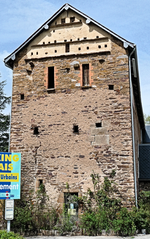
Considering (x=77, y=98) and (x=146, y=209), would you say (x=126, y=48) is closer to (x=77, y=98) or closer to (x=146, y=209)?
(x=77, y=98)

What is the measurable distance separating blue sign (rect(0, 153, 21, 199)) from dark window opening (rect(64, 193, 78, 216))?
7.87ft

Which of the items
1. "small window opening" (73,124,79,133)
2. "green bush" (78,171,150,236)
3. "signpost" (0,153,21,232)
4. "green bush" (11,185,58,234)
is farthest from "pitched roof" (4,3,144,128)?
"green bush" (11,185,58,234)

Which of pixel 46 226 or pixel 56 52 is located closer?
pixel 46 226

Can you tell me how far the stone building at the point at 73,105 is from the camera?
38.9ft

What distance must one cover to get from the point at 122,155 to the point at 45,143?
3.51 m

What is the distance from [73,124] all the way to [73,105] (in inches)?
34.9

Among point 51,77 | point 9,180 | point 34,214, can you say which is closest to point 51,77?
point 51,77

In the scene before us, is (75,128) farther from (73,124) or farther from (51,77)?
(51,77)

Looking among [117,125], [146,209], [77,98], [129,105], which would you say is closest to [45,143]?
[77,98]

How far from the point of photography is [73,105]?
1267 centimetres

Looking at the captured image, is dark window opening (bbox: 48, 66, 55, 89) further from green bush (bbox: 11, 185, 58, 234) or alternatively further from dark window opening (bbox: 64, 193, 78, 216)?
dark window opening (bbox: 64, 193, 78, 216)

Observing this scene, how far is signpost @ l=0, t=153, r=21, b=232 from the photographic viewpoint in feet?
32.7

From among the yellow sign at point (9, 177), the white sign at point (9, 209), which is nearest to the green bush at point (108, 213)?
the white sign at point (9, 209)

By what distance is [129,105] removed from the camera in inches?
475
